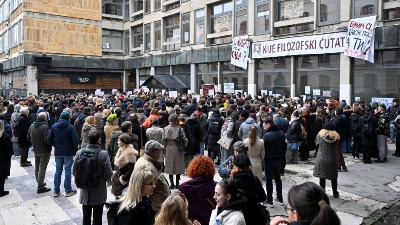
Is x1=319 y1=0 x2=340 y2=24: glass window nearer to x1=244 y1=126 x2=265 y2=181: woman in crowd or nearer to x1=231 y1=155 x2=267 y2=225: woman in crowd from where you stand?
x1=244 y1=126 x2=265 y2=181: woman in crowd

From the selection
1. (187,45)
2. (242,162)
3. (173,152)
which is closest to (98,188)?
(242,162)

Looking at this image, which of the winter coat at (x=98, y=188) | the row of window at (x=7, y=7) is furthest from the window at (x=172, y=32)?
the winter coat at (x=98, y=188)

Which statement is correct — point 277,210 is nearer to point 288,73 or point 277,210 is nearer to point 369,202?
point 369,202

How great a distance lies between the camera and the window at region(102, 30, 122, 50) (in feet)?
128

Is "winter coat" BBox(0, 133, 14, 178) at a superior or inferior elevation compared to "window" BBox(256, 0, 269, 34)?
inferior

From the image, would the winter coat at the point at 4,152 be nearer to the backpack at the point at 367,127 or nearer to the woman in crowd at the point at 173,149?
the woman in crowd at the point at 173,149

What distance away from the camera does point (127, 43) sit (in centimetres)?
4031

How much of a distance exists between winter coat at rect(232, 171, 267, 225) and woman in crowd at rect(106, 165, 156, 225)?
1.03 metres

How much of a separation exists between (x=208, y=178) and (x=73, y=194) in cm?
497

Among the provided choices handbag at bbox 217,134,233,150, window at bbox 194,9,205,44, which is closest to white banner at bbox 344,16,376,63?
handbag at bbox 217,134,233,150

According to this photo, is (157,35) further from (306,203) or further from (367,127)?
(306,203)

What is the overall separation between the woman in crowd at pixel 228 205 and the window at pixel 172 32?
2880cm

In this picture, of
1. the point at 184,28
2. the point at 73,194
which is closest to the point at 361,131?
the point at 73,194

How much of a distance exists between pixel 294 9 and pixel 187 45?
36.8 feet
